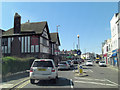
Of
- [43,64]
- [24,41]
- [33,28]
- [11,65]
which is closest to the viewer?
[43,64]

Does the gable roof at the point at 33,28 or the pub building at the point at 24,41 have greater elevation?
the gable roof at the point at 33,28

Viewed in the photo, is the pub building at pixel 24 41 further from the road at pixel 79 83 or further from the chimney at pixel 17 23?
the road at pixel 79 83

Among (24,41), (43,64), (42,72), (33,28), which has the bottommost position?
(42,72)

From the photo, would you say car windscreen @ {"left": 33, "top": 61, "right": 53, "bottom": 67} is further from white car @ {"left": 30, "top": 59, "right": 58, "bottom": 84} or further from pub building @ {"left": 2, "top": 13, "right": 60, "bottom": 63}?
pub building @ {"left": 2, "top": 13, "right": 60, "bottom": 63}

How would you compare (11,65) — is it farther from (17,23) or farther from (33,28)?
Answer: (17,23)

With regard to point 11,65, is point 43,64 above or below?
above

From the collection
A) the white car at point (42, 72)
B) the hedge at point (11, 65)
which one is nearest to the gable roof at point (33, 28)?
the hedge at point (11, 65)

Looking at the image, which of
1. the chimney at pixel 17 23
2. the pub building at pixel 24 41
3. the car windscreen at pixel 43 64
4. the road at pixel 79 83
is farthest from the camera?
the chimney at pixel 17 23

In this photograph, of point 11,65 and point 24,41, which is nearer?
point 11,65

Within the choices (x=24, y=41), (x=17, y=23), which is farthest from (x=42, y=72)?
(x=17, y=23)

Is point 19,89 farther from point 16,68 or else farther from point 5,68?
point 16,68

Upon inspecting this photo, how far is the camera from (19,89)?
7969 mm

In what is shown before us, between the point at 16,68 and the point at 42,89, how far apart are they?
842cm

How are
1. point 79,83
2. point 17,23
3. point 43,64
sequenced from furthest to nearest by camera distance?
point 17,23
point 79,83
point 43,64
